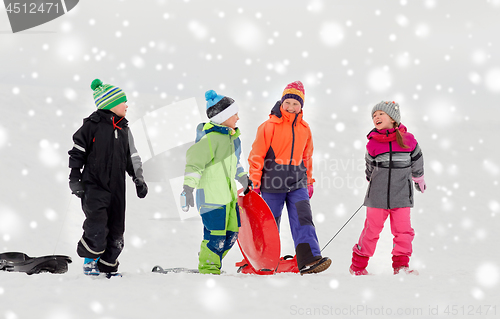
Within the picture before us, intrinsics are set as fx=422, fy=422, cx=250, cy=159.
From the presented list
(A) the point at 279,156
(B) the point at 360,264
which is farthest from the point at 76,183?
(B) the point at 360,264

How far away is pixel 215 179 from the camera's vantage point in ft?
13.2

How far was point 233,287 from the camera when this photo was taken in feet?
10.8

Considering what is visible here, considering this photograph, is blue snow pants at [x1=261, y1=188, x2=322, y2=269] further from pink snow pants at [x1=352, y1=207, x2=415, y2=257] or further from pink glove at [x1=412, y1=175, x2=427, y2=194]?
pink glove at [x1=412, y1=175, x2=427, y2=194]

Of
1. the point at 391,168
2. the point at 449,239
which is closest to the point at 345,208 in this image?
the point at 449,239

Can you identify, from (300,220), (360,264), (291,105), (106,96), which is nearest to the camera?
(106,96)

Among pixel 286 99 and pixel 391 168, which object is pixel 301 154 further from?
pixel 391 168

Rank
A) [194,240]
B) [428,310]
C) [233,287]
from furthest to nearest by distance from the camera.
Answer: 1. [194,240]
2. [233,287]
3. [428,310]

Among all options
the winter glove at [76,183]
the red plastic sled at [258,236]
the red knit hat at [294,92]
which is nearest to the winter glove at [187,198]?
the red plastic sled at [258,236]

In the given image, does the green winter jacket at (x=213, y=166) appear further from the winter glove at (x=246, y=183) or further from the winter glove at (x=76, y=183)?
the winter glove at (x=76, y=183)

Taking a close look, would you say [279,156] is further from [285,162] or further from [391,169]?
[391,169]

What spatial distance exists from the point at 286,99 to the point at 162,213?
13.5 ft

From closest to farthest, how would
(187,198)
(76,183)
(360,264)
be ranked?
(76,183)
(187,198)
(360,264)

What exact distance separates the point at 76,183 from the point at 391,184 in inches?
125

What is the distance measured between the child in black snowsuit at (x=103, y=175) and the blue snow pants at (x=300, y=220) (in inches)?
56.3
